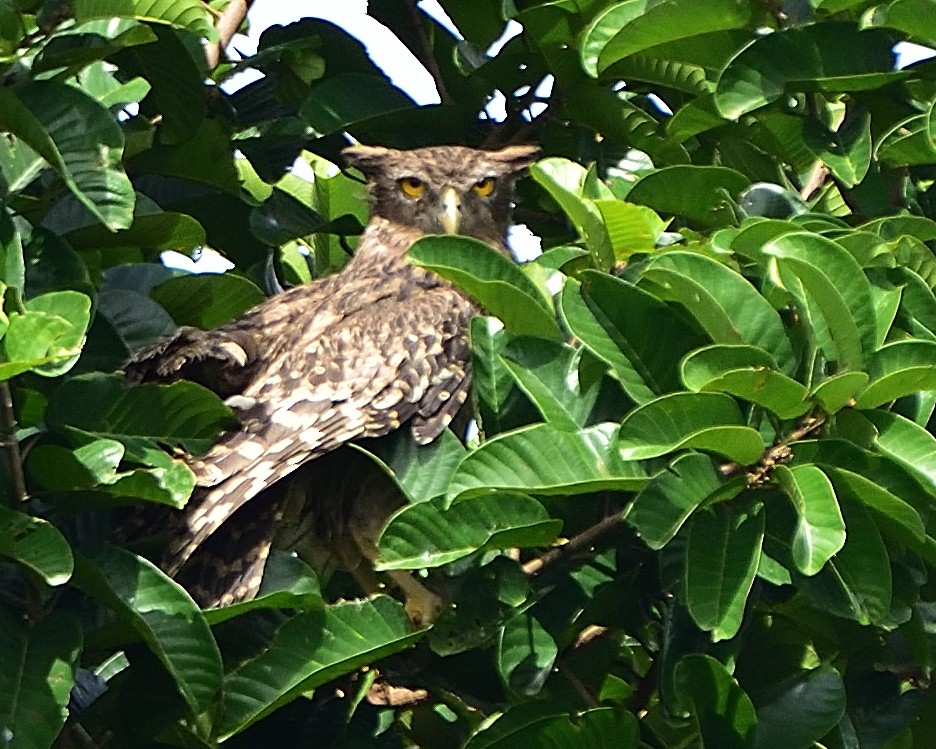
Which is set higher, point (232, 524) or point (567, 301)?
point (567, 301)

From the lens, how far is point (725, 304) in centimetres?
242

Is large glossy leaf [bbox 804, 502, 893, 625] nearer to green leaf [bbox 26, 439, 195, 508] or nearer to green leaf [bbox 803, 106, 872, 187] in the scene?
green leaf [bbox 803, 106, 872, 187]

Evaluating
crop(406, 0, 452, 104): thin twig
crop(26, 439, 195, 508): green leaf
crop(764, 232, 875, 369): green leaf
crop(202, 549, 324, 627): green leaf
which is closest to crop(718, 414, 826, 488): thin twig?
crop(764, 232, 875, 369): green leaf

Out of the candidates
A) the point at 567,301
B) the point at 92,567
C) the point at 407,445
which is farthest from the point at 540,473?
the point at 407,445

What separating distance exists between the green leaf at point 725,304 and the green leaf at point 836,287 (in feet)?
0.29

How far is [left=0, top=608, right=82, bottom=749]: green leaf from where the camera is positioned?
8.03ft

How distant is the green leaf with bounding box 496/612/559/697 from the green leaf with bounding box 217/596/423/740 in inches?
6.4

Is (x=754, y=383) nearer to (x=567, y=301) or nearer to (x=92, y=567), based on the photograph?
(x=567, y=301)

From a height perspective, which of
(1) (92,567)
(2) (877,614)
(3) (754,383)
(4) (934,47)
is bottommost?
(2) (877,614)

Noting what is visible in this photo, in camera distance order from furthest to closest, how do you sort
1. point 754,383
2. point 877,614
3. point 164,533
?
point 164,533
point 877,614
point 754,383

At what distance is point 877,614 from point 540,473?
0.58 metres

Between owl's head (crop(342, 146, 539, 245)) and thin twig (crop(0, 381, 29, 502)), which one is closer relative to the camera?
thin twig (crop(0, 381, 29, 502))

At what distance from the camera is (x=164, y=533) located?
126 inches

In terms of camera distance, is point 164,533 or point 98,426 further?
point 164,533
